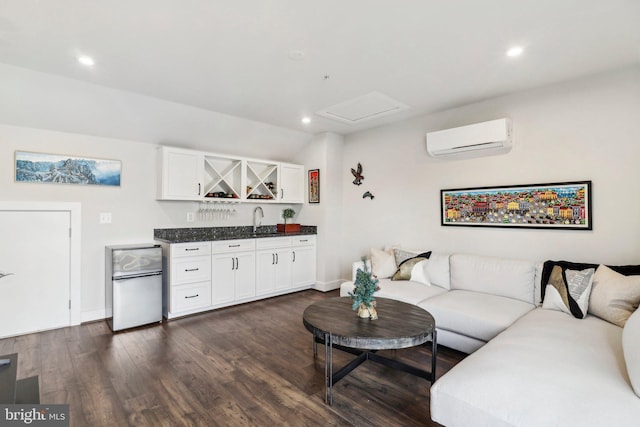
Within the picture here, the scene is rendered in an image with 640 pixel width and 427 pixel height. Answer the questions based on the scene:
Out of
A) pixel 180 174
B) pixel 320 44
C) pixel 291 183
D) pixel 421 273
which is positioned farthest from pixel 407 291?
pixel 180 174

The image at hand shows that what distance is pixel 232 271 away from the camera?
420 centimetres

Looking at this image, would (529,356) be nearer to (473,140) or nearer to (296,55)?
(473,140)

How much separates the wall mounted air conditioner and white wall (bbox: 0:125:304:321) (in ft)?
11.3

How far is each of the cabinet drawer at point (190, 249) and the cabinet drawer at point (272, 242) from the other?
0.75m

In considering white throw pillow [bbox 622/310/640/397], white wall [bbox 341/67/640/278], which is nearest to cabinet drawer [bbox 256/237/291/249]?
white wall [bbox 341/67/640/278]

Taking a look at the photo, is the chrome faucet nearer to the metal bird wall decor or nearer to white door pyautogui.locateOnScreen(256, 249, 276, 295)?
white door pyautogui.locateOnScreen(256, 249, 276, 295)

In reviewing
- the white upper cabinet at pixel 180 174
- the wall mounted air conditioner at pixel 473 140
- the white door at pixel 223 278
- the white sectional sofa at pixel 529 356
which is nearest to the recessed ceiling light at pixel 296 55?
the wall mounted air conditioner at pixel 473 140

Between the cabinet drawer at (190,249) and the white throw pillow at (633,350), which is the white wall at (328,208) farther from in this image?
the white throw pillow at (633,350)

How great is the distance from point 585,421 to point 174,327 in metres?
3.53

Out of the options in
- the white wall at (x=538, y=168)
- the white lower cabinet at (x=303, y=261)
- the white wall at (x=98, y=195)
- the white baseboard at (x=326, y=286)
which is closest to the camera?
the white wall at (x=538, y=168)

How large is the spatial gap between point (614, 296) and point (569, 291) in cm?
28

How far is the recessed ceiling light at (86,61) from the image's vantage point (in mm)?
2557

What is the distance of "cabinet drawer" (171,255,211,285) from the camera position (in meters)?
3.71

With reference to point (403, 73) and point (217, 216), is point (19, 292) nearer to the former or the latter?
point (217, 216)
